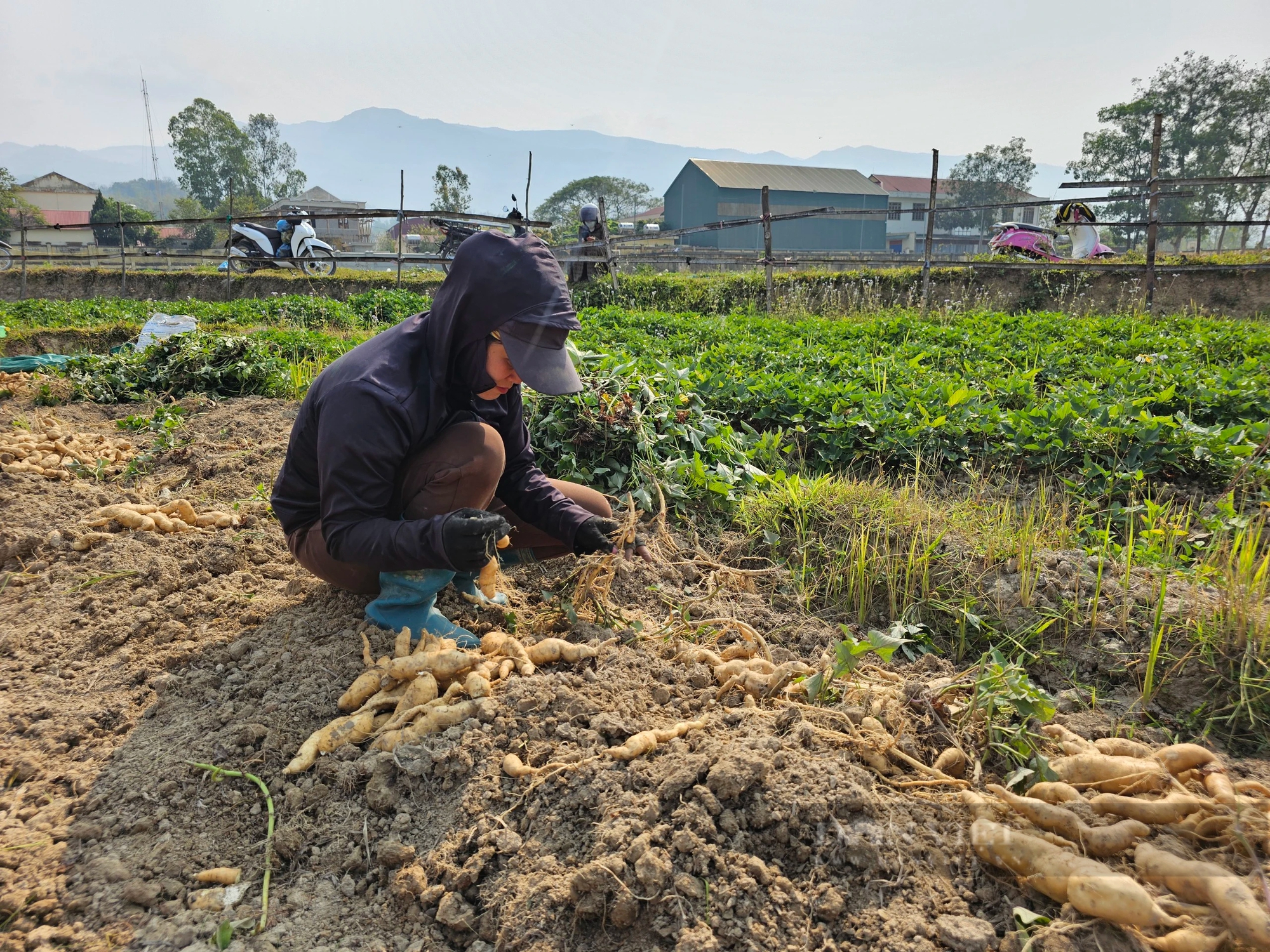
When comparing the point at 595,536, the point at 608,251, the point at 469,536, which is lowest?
the point at 595,536

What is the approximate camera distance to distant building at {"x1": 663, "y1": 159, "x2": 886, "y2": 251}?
162ft

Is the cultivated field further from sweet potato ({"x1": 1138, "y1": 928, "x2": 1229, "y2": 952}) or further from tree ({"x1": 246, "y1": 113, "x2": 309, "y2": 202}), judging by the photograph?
tree ({"x1": 246, "y1": 113, "x2": 309, "y2": 202})

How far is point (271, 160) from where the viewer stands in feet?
256

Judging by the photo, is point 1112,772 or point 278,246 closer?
point 1112,772

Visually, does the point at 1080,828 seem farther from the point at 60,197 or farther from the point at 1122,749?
the point at 60,197

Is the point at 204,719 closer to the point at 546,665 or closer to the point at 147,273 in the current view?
the point at 546,665

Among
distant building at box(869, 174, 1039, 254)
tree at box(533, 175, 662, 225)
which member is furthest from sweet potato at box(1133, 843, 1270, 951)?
tree at box(533, 175, 662, 225)

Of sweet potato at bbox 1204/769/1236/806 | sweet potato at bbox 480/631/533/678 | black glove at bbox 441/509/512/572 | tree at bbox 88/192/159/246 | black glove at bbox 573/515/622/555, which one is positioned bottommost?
sweet potato at bbox 480/631/533/678

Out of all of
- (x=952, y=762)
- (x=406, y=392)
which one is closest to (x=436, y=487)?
(x=406, y=392)

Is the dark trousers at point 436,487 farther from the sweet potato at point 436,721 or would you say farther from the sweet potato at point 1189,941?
the sweet potato at point 1189,941

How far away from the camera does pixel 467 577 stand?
2.48m

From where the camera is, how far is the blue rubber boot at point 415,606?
7.06 feet

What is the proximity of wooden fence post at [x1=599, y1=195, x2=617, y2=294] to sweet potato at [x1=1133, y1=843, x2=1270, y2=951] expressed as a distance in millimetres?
10891

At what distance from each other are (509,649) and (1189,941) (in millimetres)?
1521
